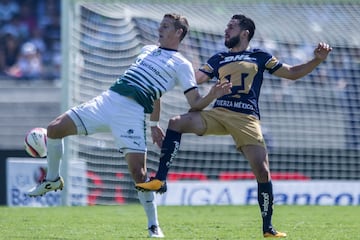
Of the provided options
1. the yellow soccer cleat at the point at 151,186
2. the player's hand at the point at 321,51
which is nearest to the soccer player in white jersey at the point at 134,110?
the yellow soccer cleat at the point at 151,186

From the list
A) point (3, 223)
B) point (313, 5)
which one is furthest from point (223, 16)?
point (3, 223)

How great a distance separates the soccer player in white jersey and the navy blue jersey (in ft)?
1.57

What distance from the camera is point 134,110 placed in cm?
948

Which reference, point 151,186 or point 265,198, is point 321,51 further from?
point 151,186

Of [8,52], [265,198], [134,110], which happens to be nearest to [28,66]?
[8,52]

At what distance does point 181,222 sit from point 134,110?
274 centimetres

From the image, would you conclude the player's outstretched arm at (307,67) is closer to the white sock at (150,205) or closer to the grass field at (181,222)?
the grass field at (181,222)

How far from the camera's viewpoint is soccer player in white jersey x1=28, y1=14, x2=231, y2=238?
939cm

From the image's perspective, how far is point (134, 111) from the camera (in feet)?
31.1

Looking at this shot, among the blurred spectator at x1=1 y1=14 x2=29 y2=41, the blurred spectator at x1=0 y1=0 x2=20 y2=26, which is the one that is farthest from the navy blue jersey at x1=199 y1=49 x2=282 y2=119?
the blurred spectator at x1=0 y1=0 x2=20 y2=26

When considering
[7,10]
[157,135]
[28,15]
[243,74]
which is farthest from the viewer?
[7,10]

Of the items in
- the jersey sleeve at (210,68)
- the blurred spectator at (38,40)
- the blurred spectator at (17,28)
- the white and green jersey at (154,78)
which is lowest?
the white and green jersey at (154,78)

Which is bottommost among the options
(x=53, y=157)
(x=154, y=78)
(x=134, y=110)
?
(x=53, y=157)

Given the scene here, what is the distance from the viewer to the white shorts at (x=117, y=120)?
9.38 m
